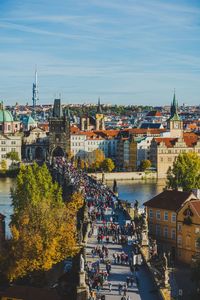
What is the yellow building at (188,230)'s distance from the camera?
108 ft

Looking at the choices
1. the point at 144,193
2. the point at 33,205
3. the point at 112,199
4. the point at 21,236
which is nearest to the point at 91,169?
the point at 144,193

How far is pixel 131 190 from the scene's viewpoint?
67375 mm

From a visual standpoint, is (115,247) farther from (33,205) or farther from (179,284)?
(33,205)

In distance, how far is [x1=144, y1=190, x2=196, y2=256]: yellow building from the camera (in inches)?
1357

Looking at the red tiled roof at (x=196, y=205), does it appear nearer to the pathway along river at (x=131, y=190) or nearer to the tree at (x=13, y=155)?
the pathway along river at (x=131, y=190)

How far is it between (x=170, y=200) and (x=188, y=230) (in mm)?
2856

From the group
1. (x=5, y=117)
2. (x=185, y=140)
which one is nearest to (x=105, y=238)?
(x=185, y=140)

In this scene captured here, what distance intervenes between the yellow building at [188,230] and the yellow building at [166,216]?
0.40 metres

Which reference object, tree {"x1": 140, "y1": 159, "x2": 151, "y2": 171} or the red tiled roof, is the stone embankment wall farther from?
the red tiled roof

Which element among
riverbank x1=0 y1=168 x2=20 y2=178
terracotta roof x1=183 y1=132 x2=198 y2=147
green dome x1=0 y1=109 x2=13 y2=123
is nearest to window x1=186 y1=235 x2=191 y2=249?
riverbank x1=0 y1=168 x2=20 y2=178

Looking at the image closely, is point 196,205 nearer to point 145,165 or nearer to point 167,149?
point 145,165

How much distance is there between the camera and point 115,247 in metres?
25.7

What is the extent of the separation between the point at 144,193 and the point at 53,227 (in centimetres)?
3688

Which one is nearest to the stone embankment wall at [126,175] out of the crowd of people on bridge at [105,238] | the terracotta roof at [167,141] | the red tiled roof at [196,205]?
the terracotta roof at [167,141]
